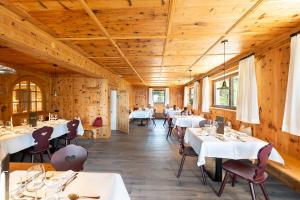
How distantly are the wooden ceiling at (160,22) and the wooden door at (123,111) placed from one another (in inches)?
171

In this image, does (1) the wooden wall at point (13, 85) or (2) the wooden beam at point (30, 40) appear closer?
(2) the wooden beam at point (30, 40)

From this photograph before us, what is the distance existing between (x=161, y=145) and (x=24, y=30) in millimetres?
4512

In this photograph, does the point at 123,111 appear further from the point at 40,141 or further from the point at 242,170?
the point at 242,170

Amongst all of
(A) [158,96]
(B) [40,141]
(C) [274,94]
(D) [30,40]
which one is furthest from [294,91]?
(A) [158,96]

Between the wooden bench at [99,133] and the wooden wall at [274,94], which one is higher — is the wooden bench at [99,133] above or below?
below

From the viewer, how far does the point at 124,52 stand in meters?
4.06

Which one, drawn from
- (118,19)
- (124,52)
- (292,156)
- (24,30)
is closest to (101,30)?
(118,19)

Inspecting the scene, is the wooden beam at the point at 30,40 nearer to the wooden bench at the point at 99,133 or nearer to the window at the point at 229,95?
the wooden bench at the point at 99,133

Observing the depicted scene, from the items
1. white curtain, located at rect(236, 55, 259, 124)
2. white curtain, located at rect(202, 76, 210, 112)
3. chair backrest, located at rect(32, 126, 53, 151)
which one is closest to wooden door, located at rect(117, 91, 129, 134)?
white curtain, located at rect(202, 76, 210, 112)

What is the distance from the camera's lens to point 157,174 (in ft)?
11.5

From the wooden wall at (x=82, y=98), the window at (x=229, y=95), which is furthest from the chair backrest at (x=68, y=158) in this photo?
the wooden wall at (x=82, y=98)

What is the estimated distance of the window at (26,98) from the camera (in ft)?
18.4

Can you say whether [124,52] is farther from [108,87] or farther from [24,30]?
[108,87]

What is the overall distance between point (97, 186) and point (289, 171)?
2648mm
